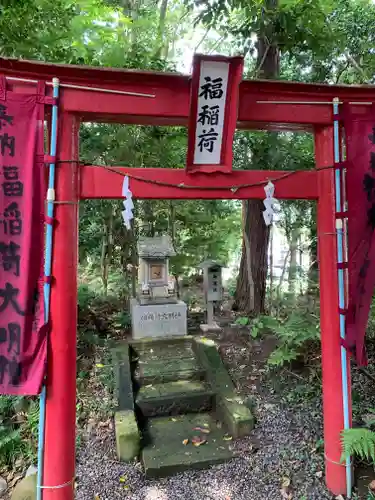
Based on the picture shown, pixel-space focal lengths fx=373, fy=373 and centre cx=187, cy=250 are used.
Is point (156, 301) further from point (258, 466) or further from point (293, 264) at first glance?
point (293, 264)

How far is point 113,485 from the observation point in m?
3.99

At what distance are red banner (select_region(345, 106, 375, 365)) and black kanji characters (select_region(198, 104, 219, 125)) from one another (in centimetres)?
134

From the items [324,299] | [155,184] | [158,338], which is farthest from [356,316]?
[158,338]

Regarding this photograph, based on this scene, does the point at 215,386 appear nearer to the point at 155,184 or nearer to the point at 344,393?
the point at 344,393

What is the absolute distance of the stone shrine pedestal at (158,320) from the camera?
6965 millimetres

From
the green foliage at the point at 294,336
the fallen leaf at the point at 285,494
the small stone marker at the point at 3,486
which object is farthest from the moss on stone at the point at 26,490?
the green foliage at the point at 294,336

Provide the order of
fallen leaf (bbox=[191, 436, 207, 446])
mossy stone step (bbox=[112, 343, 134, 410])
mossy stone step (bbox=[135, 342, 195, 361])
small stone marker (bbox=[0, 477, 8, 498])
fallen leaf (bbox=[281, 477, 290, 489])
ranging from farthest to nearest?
mossy stone step (bbox=[135, 342, 195, 361]) < mossy stone step (bbox=[112, 343, 134, 410]) < fallen leaf (bbox=[191, 436, 207, 446]) < small stone marker (bbox=[0, 477, 8, 498]) < fallen leaf (bbox=[281, 477, 290, 489])

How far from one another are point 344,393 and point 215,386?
88.0 inches

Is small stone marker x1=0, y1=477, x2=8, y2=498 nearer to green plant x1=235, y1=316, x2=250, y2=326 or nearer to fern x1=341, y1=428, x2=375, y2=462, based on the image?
fern x1=341, y1=428, x2=375, y2=462

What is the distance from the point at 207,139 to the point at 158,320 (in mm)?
4383

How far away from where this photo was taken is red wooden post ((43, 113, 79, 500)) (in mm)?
3160

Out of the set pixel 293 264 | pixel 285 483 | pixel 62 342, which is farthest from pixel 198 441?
pixel 293 264

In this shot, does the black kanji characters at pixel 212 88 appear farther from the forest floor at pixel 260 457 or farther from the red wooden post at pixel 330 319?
the forest floor at pixel 260 457

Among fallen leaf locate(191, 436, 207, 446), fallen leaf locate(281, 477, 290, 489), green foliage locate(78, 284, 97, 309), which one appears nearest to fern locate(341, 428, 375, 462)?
→ fallen leaf locate(281, 477, 290, 489)
